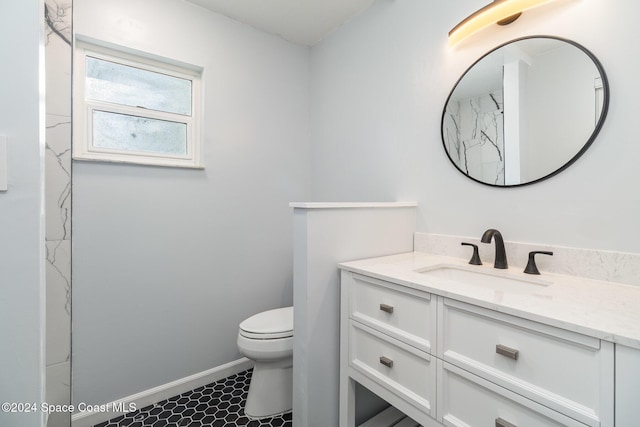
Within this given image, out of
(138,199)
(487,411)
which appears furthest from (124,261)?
(487,411)

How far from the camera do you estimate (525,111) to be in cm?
129

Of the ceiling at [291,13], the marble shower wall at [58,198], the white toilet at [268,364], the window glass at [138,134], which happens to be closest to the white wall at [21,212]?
the marble shower wall at [58,198]

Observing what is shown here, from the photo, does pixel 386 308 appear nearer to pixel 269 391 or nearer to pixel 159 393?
pixel 269 391

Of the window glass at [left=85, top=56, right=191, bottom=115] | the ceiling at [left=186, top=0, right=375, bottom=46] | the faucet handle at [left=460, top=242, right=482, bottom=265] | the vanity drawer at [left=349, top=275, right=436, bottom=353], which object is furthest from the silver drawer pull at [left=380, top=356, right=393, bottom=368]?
the ceiling at [left=186, top=0, right=375, bottom=46]

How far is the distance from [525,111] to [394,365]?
123cm

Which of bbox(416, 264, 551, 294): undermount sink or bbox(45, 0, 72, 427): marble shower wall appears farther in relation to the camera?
bbox(45, 0, 72, 427): marble shower wall

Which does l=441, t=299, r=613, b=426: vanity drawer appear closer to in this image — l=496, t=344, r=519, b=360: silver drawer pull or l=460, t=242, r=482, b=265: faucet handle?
l=496, t=344, r=519, b=360: silver drawer pull

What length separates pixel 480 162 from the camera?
1.44m

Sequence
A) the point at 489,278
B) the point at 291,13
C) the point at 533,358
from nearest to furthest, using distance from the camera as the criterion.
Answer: the point at 533,358 → the point at 489,278 → the point at 291,13

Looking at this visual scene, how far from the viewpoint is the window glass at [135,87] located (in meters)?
1.68

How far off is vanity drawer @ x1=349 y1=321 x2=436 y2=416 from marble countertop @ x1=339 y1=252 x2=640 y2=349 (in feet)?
0.82

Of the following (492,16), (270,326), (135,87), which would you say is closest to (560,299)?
(492,16)

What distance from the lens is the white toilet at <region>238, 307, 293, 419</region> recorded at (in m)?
1.59

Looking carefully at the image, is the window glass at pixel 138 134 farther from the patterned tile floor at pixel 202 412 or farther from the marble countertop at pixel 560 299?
the patterned tile floor at pixel 202 412
